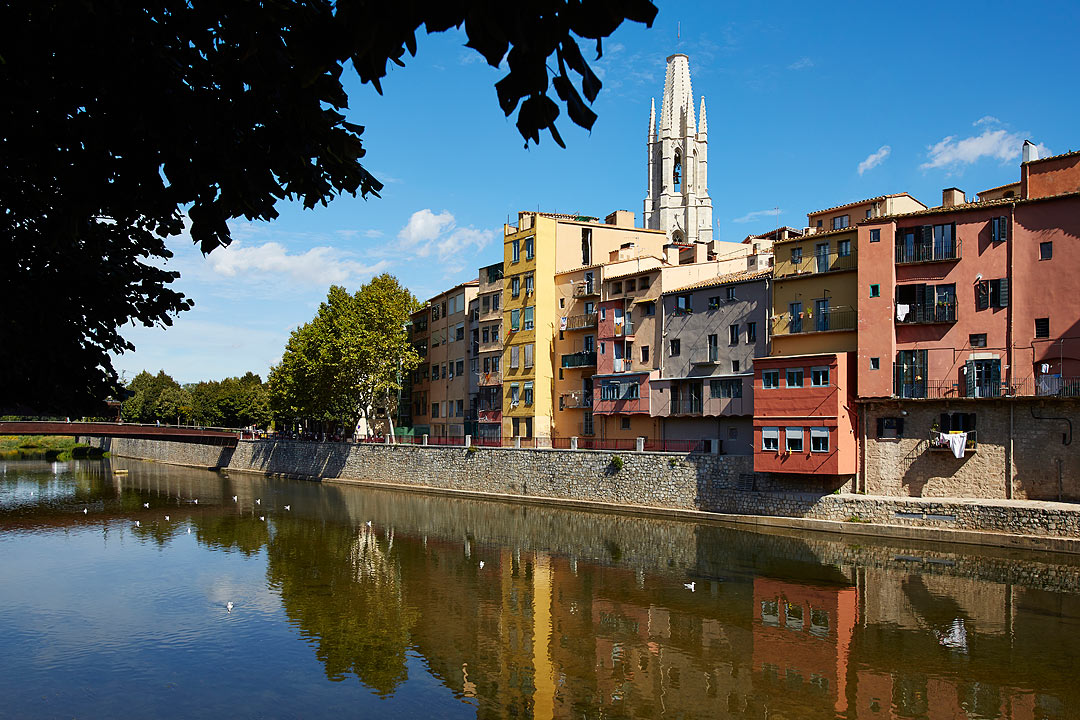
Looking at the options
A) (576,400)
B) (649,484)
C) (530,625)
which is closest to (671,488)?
(649,484)

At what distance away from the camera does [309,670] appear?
2098 cm

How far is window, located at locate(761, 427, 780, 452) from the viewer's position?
141ft

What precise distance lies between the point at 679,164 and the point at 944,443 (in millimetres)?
90202

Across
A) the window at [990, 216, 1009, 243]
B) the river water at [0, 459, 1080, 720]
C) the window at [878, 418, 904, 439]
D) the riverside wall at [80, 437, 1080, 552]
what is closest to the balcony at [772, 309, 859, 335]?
the window at [878, 418, 904, 439]

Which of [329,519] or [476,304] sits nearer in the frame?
[329,519]

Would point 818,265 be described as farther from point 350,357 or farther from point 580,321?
point 350,357

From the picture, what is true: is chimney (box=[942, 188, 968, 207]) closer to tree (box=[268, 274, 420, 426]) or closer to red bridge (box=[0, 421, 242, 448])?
tree (box=[268, 274, 420, 426])

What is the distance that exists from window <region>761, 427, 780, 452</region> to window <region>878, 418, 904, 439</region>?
16.3 feet

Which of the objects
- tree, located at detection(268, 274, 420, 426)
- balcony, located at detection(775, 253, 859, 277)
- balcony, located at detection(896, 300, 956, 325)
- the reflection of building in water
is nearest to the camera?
the reflection of building in water

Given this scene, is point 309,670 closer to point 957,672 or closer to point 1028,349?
point 957,672

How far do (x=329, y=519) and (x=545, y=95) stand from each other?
158ft

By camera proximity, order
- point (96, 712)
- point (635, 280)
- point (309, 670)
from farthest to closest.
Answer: point (635, 280)
point (309, 670)
point (96, 712)

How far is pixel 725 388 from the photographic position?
4934cm

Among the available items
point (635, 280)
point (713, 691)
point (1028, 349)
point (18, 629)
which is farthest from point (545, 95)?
point (635, 280)
